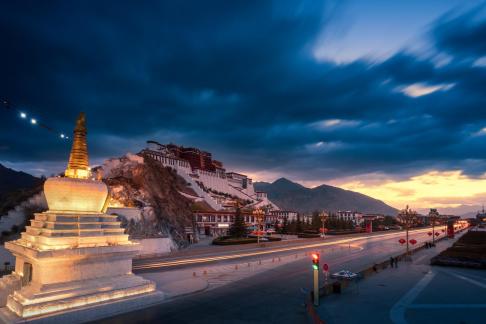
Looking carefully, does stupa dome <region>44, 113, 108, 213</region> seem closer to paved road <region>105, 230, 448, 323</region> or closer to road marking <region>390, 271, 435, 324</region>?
paved road <region>105, 230, 448, 323</region>

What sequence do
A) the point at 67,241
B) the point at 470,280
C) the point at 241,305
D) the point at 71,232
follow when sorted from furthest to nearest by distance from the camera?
the point at 470,280, the point at 241,305, the point at 71,232, the point at 67,241

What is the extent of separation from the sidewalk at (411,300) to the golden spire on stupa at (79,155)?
15991 mm

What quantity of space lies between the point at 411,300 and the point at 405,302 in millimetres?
801

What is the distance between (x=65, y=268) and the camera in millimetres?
17391

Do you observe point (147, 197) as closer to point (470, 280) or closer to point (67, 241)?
point (67, 241)

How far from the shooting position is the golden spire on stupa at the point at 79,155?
66.6 feet

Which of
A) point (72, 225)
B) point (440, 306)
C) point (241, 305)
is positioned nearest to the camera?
point (72, 225)

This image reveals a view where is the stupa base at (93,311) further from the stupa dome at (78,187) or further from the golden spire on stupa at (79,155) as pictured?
the golden spire on stupa at (79,155)

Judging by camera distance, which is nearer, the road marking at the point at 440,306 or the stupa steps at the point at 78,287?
the stupa steps at the point at 78,287

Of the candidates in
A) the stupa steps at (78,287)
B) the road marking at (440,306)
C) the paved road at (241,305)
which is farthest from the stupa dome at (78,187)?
the road marking at (440,306)

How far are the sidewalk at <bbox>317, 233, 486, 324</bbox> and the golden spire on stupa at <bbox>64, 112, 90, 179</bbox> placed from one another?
16.0m

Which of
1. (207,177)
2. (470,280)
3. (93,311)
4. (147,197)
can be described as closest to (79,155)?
(93,311)

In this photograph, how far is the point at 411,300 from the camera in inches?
836

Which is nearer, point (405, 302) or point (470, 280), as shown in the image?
point (405, 302)
